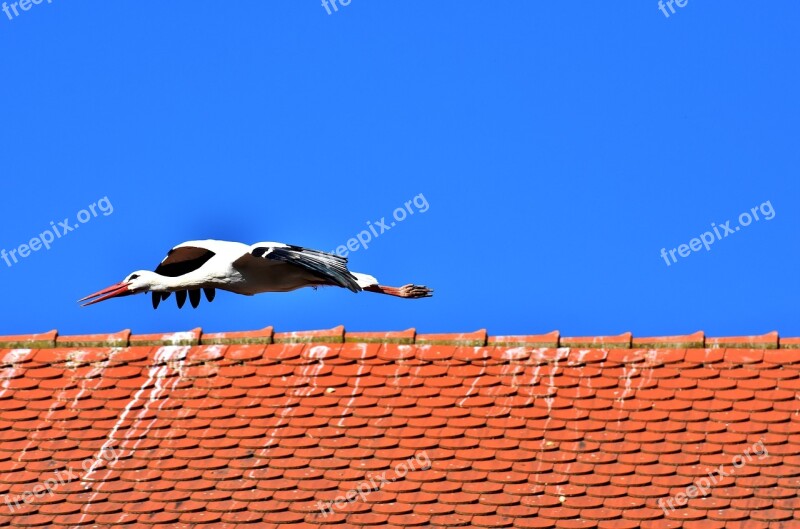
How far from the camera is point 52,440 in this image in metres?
14.6

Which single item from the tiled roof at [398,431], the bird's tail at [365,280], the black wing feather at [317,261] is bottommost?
the tiled roof at [398,431]

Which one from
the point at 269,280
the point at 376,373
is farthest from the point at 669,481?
the point at 269,280

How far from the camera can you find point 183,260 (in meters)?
18.5

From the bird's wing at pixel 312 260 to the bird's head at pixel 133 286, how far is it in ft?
4.78

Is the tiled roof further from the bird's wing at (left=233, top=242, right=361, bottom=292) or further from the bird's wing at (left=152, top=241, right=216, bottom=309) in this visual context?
the bird's wing at (left=152, top=241, right=216, bottom=309)

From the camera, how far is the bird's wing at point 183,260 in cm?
1814

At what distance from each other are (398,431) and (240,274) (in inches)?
134

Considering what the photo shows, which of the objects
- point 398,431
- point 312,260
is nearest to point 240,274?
point 312,260

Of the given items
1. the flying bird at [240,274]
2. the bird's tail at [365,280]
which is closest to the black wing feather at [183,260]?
the flying bird at [240,274]

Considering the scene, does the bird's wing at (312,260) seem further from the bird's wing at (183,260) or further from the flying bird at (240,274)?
the bird's wing at (183,260)

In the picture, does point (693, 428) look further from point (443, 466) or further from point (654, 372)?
point (443, 466)

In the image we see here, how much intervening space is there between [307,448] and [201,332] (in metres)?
1.74

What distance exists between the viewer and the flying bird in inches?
641

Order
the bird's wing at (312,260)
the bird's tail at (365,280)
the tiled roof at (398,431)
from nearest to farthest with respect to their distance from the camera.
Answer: the tiled roof at (398,431) < the bird's wing at (312,260) < the bird's tail at (365,280)
